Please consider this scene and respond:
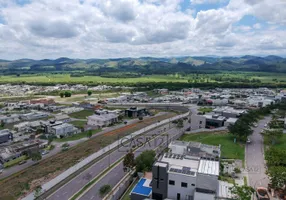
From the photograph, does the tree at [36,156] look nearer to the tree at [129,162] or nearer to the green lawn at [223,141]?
the tree at [129,162]

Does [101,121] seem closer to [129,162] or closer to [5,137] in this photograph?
[5,137]

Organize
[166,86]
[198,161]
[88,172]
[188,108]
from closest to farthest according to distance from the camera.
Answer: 1. [198,161]
2. [88,172]
3. [188,108]
4. [166,86]

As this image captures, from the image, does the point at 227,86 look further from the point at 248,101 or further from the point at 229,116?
the point at 229,116

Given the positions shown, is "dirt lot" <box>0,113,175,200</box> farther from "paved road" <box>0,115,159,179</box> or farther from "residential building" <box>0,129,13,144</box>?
"residential building" <box>0,129,13,144</box>

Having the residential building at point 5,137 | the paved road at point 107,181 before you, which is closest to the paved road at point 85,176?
the paved road at point 107,181

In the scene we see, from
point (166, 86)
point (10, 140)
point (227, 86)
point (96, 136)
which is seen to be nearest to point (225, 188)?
point (96, 136)

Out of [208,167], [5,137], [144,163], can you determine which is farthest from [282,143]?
[5,137]
